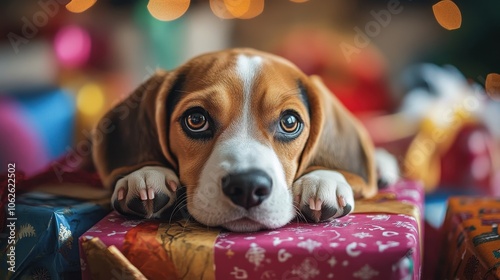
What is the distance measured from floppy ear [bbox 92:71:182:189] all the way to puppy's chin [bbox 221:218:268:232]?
1.19 ft

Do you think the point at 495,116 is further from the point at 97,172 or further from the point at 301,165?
the point at 97,172

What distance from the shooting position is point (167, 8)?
2.36 meters

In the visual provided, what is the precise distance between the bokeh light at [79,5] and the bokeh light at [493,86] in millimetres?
1672

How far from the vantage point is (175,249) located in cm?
150

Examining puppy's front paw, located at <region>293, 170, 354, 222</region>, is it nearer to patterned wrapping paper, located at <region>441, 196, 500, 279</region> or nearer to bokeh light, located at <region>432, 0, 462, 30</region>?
patterned wrapping paper, located at <region>441, 196, 500, 279</region>

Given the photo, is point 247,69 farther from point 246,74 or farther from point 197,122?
point 197,122

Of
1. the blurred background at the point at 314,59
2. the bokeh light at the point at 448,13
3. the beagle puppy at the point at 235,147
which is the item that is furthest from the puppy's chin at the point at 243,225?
the bokeh light at the point at 448,13

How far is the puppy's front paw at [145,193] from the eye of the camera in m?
1.65

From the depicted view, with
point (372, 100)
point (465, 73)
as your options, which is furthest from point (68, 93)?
point (465, 73)

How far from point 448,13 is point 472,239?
107 centimetres

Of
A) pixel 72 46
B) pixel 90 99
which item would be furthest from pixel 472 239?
pixel 72 46

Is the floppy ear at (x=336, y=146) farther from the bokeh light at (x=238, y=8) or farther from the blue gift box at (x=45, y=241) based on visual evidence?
the blue gift box at (x=45, y=241)

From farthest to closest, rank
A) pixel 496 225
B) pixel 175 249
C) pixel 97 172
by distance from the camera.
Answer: pixel 97 172, pixel 496 225, pixel 175 249

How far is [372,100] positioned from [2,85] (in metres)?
1.52
